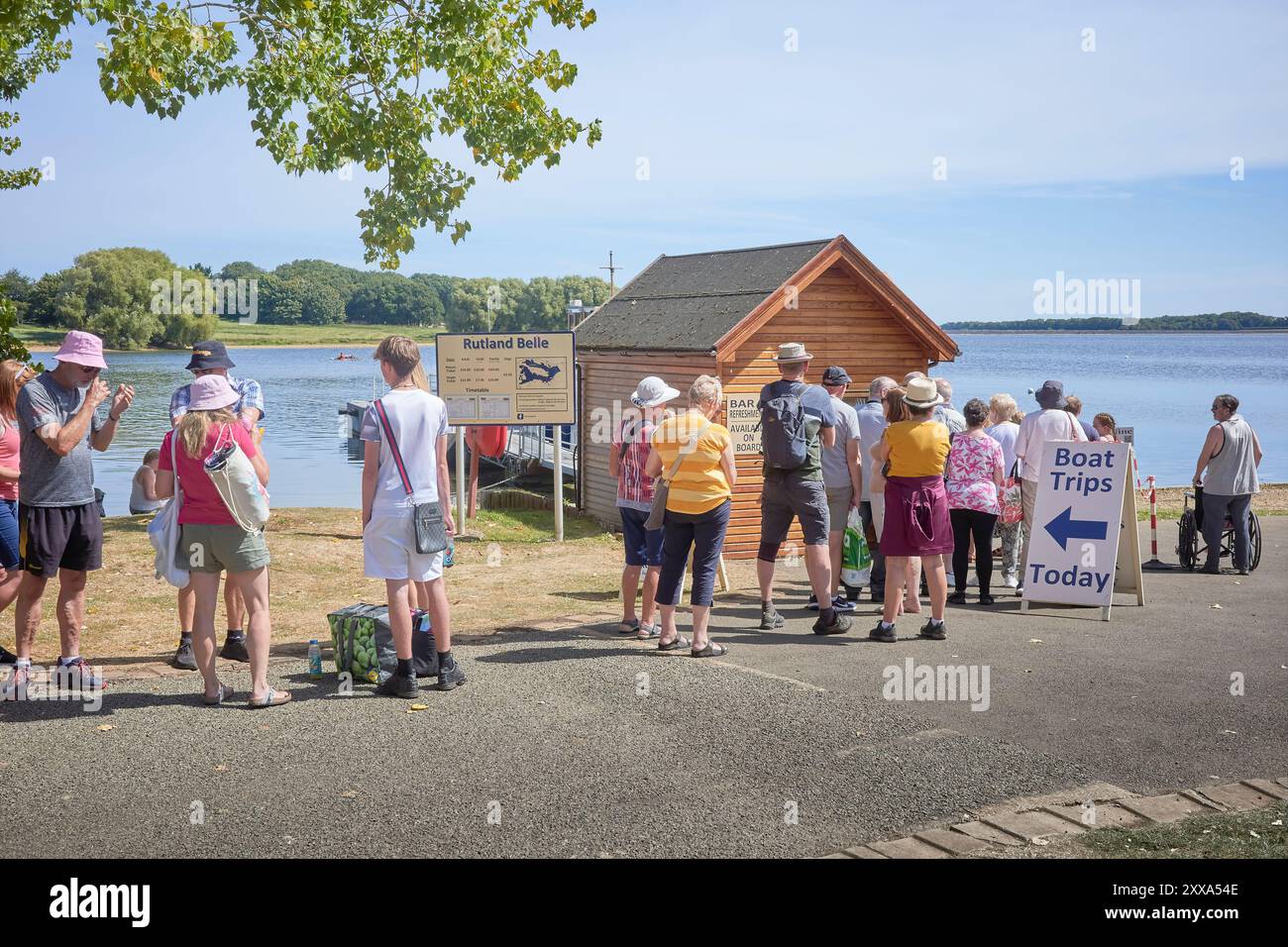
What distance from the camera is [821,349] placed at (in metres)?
16.7

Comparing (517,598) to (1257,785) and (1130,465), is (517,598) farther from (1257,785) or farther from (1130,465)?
(1257,785)

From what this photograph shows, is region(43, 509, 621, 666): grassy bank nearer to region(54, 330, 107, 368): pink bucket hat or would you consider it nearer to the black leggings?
region(54, 330, 107, 368): pink bucket hat

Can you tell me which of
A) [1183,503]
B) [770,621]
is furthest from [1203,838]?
[1183,503]

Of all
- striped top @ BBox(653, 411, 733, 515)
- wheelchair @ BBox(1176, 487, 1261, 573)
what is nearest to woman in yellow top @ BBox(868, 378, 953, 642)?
striped top @ BBox(653, 411, 733, 515)

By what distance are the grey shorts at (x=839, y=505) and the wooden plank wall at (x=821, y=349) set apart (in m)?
5.77

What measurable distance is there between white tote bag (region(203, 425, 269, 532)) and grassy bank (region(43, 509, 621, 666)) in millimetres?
2130

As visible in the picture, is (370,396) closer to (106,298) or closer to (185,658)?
(106,298)

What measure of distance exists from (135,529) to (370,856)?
1122cm

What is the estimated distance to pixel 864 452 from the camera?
1060 cm

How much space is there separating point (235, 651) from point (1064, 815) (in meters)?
5.43

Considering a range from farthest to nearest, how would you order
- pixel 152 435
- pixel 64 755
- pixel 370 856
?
pixel 152 435, pixel 64 755, pixel 370 856

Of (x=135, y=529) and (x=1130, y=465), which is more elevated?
(x=1130, y=465)

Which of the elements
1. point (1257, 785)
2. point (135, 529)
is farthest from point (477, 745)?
point (135, 529)

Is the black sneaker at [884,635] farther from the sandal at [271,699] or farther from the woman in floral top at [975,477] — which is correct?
the sandal at [271,699]
